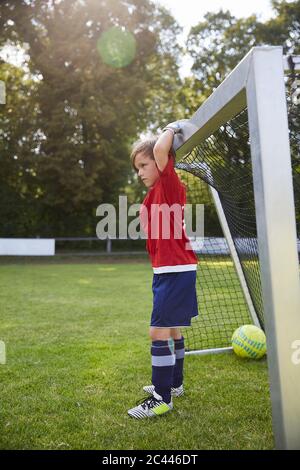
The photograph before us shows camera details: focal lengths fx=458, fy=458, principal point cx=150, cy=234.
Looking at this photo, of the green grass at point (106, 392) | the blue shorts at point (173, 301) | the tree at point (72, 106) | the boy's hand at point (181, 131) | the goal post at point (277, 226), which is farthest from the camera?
Result: the tree at point (72, 106)

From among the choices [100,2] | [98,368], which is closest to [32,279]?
[98,368]

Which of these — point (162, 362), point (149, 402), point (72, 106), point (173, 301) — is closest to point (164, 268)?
point (173, 301)

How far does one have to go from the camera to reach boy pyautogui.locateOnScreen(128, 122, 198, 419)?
100 inches

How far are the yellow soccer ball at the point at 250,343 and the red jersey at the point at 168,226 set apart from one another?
1.26 meters

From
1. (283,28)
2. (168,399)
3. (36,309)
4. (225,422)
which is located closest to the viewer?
(225,422)

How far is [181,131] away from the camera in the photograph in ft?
8.11

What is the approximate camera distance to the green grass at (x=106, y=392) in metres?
2.27

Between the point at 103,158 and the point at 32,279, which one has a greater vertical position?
the point at 103,158

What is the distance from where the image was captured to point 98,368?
3453 mm

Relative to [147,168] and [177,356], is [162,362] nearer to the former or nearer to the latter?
[177,356]

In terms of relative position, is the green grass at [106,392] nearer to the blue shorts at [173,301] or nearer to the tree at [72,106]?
the blue shorts at [173,301]

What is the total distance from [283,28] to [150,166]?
65.0 ft

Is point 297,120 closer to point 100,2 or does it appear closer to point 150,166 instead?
point 150,166

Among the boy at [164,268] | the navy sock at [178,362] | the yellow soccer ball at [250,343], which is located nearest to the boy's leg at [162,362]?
the boy at [164,268]
